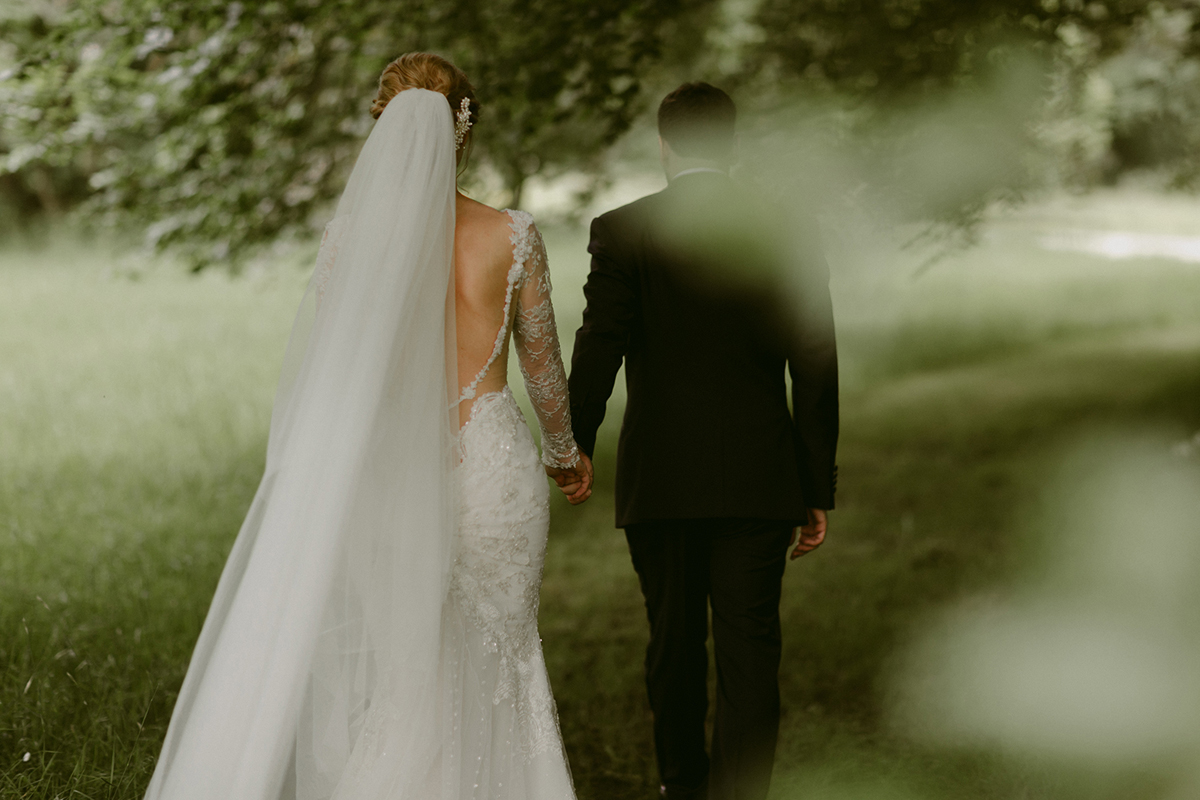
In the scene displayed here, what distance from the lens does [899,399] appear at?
1160 centimetres

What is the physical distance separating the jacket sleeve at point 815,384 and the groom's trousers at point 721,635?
0.18m

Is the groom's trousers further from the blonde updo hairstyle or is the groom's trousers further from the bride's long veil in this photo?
the blonde updo hairstyle

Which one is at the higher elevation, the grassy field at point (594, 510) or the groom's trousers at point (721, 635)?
the groom's trousers at point (721, 635)

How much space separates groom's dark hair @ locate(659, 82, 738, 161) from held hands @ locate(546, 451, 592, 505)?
1.03m

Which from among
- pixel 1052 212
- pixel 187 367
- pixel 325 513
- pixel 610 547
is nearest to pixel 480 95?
pixel 610 547

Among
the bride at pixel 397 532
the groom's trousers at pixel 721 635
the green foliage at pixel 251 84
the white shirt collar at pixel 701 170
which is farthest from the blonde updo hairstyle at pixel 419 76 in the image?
the green foliage at pixel 251 84

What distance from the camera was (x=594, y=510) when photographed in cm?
799

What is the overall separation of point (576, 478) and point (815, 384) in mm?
817

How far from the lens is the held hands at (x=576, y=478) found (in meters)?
3.21

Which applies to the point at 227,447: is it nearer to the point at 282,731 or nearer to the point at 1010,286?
the point at 282,731

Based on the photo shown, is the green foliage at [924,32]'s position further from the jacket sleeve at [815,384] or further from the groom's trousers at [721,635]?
the groom's trousers at [721,635]

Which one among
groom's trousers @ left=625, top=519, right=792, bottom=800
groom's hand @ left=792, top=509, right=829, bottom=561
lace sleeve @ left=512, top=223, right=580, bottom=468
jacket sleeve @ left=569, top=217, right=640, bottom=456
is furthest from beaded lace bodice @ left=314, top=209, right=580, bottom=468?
groom's hand @ left=792, top=509, right=829, bottom=561

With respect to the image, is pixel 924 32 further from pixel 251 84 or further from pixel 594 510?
pixel 251 84

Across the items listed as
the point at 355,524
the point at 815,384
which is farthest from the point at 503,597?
the point at 815,384
